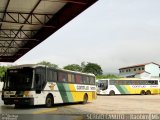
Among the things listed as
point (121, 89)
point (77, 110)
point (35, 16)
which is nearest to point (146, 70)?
point (121, 89)

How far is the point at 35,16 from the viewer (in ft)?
71.4

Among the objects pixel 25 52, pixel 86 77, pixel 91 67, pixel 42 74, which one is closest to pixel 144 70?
pixel 91 67

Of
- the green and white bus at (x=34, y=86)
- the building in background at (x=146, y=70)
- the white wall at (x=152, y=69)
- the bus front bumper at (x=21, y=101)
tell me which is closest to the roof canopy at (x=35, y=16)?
the green and white bus at (x=34, y=86)

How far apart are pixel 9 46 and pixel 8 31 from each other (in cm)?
761

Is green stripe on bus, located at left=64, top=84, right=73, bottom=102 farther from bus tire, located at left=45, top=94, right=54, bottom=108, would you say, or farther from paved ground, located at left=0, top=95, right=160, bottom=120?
bus tire, located at left=45, top=94, right=54, bottom=108

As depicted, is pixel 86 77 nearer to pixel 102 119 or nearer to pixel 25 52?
pixel 25 52

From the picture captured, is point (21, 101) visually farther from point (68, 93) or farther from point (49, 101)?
point (68, 93)

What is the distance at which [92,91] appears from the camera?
2844cm

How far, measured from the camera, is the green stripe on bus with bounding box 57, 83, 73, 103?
75.8 feet

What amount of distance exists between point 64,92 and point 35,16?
4857mm

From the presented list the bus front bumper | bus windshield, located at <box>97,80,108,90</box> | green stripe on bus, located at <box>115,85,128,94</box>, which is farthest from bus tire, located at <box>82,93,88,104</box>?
green stripe on bus, located at <box>115,85,128,94</box>

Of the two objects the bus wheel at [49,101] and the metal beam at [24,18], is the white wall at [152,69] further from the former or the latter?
the bus wheel at [49,101]

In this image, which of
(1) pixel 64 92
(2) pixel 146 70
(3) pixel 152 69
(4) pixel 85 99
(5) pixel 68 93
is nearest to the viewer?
(1) pixel 64 92

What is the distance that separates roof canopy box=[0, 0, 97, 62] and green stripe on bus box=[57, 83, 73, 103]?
3.21m
